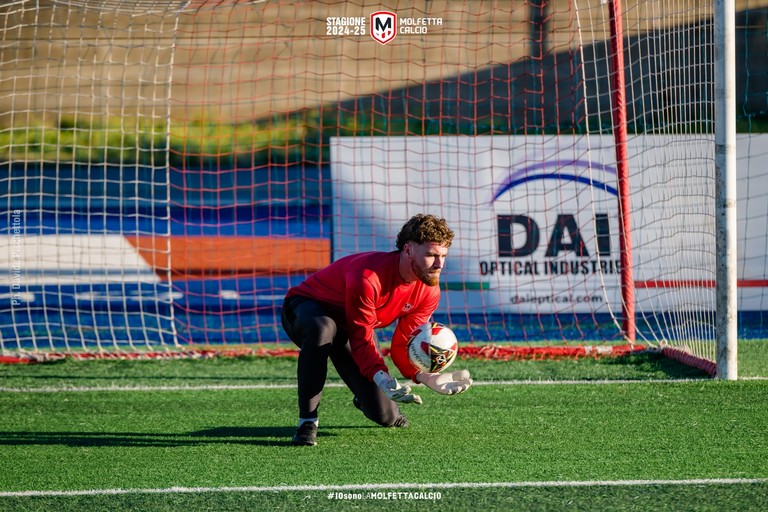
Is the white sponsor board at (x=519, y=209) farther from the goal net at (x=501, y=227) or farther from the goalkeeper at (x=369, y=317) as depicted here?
the goalkeeper at (x=369, y=317)

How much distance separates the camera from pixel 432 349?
5141 mm

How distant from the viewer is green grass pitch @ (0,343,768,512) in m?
4.38

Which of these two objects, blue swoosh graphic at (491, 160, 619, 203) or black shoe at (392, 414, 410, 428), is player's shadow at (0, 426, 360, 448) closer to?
black shoe at (392, 414, 410, 428)

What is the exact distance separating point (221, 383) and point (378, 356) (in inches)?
102

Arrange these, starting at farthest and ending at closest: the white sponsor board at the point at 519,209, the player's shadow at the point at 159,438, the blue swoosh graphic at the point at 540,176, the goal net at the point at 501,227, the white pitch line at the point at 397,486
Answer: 1. the blue swoosh graphic at the point at 540,176
2. the white sponsor board at the point at 519,209
3. the goal net at the point at 501,227
4. the player's shadow at the point at 159,438
5. the white pitch line at the point at 397,486

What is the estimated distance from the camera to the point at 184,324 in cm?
1032

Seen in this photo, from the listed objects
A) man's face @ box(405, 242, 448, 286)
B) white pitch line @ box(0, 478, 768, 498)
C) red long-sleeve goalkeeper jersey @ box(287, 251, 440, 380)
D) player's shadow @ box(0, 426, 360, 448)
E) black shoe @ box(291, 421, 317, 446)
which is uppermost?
man's face @ box(405, 242, 448, 286)

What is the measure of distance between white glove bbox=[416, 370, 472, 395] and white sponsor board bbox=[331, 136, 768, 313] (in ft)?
15.5

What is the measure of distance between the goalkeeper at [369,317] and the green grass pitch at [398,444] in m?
0.29

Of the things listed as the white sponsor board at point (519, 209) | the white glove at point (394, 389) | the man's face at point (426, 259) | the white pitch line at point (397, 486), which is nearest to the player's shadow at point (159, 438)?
the white glove at point (394, 389)

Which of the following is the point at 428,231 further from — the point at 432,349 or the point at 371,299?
the point at 432,349

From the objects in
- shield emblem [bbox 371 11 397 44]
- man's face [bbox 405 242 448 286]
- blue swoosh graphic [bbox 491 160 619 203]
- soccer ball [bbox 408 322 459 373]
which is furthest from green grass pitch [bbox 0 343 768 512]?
shield emblem [bbox 371 11 397 44]

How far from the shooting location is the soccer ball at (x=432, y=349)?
5.14m

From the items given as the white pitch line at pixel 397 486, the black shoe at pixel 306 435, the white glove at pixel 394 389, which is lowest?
the white pitch line at pixel 397 486
